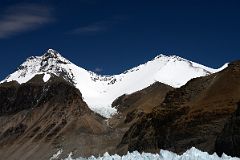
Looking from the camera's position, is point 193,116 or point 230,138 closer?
point 230,138

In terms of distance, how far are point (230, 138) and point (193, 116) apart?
25204 mm

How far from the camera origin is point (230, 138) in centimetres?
10725

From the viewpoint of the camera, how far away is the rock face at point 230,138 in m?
105

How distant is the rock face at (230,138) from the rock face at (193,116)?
4652 millimetres

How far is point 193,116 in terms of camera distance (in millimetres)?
132125

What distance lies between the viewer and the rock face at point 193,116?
407 feet

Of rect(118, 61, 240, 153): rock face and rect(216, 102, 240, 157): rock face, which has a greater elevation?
rect(118, 61, 240, 153): rock face

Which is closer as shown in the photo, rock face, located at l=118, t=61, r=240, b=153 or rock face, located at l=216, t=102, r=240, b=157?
rock face, located at l=216, t=102, r=240, b=157

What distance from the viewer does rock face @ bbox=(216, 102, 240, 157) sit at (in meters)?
105

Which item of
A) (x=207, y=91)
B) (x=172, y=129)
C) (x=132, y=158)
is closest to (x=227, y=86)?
(x=207, y=91)

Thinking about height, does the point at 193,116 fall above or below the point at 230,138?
above

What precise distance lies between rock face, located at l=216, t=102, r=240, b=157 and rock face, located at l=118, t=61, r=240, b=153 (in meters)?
4.65

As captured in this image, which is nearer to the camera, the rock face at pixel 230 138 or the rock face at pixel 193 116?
the rock face at pixel 230 138

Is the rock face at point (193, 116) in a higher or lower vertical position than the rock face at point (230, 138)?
higher
